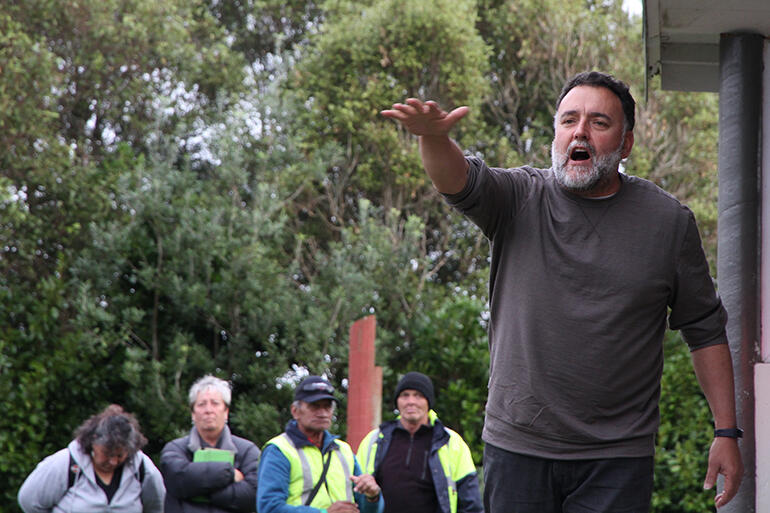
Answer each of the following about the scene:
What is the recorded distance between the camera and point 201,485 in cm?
691

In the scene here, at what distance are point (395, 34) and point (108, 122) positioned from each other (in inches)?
200

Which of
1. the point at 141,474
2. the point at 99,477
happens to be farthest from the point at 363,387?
the point at 99,477

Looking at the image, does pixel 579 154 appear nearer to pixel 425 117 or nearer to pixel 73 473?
pixel 425 117

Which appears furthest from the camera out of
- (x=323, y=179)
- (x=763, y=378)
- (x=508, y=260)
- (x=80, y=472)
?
(x=323, y=179)

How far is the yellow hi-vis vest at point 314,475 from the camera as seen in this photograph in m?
6.52

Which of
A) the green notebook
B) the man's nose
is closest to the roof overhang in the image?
the man's nose

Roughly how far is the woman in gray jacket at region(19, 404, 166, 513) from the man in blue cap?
3.36 ft

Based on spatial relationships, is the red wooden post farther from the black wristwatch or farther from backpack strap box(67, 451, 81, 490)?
the black wristwatch

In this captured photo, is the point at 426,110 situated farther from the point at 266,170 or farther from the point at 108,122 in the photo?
the point at 108,122

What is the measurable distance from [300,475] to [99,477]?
141cm

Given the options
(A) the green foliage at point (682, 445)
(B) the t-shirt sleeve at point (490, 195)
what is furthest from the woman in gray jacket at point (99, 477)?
(A) the green foliage at point (682, 445)

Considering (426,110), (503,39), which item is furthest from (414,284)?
(426,110)

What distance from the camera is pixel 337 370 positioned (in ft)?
48.3

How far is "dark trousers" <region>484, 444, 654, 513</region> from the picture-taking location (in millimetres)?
3068
